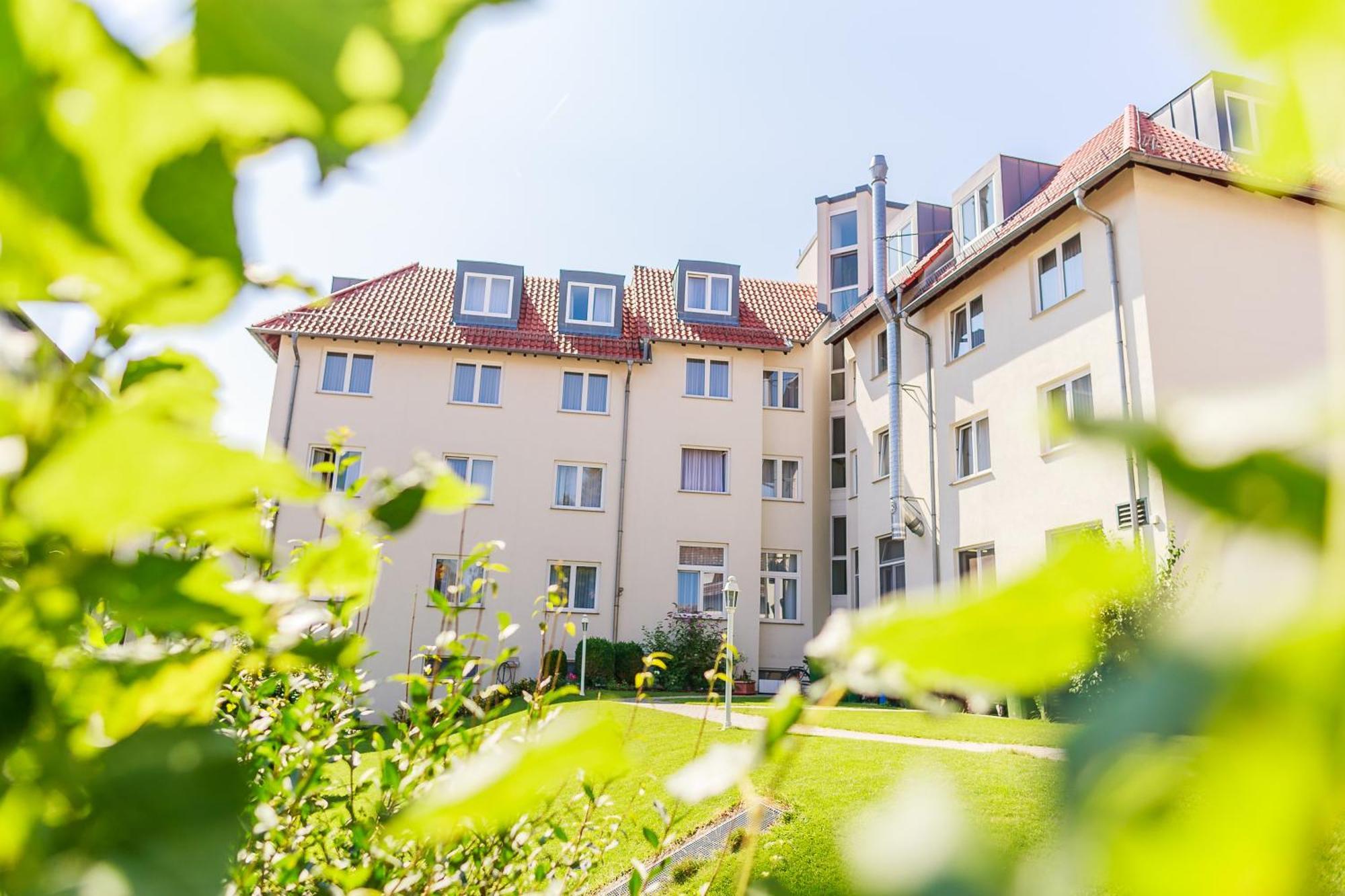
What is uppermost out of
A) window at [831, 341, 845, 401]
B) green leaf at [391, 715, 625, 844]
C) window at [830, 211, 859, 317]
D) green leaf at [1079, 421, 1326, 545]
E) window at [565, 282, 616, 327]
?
window at [830, 211, 859, 317]

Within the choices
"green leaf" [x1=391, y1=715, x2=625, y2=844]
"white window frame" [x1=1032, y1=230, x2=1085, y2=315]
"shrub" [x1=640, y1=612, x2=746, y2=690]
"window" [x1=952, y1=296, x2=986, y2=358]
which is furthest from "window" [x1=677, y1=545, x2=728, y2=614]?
"green leaf" [x1=391, y1=715, x2=625, y2=844]

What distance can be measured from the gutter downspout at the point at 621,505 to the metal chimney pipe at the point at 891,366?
525cm

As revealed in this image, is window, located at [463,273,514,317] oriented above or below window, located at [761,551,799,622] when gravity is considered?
above

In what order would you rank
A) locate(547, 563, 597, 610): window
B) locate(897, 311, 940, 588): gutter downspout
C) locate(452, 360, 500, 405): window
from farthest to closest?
locate(452, 360, 500, 405): window < locate(547, 563, 597, 610): window < locate(897, 311, 940, 588): gutter downspout

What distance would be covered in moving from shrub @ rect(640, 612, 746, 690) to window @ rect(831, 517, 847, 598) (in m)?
2.55

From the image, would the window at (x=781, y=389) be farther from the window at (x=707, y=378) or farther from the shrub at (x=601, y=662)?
the shrub at (x=601, y=662)

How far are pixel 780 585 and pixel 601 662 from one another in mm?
4308

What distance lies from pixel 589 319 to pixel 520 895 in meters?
17.3

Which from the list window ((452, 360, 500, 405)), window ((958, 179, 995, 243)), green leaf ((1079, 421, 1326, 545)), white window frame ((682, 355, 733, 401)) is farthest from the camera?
white window frame ((682, 355, 733, 401))

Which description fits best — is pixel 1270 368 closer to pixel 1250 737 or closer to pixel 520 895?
pixel 520 895

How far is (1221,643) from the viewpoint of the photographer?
0.16 m

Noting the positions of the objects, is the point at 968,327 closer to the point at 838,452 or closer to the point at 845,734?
the point at 838,452

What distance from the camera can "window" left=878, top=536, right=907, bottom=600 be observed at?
1561 centimetres

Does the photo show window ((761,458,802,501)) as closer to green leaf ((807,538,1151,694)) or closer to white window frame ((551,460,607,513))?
white window frame ((551,460,607,513))
